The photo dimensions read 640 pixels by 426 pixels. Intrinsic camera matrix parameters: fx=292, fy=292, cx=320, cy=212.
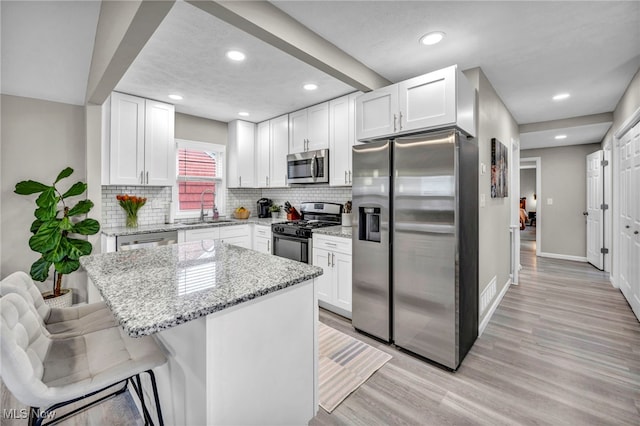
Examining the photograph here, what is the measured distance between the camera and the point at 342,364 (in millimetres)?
2287

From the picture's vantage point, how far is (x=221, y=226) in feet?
12.8

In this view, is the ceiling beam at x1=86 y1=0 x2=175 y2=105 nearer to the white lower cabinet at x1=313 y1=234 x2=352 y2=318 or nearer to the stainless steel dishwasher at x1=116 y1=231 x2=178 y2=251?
the stainless steel dishwasher at x1=116 y1=231 x2=178 y2=251

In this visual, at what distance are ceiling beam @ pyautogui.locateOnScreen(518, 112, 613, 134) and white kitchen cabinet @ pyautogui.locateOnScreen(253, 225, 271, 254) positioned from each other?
176 inches

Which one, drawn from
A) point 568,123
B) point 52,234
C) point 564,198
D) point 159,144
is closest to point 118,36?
point 159,144

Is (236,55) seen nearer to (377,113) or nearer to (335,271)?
(377,113)

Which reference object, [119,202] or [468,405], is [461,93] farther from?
[119,202]

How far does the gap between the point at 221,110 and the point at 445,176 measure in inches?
122

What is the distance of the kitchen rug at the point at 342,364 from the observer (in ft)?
6.45

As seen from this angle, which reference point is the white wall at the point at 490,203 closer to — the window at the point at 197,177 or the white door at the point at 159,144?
the white door at the point at 159,144

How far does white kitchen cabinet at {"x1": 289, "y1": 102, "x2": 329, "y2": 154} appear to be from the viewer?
365 centimetres

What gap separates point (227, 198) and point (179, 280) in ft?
11.4

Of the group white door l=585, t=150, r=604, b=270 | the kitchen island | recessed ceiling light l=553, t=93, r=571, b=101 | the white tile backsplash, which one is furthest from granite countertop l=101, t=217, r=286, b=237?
white door l=585, t=150, r=604, b=270

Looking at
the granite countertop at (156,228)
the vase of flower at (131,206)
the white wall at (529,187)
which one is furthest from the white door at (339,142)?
the white wall at (529,187)

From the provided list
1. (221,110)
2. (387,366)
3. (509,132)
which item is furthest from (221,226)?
(509,132)
